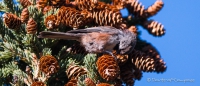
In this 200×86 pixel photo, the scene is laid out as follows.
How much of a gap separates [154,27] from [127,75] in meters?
0.66

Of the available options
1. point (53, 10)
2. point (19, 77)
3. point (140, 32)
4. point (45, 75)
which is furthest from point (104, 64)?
point (140, 32)

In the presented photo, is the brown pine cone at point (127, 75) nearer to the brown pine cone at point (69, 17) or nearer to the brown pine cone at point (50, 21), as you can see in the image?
the brown pine cone at point (69, 17)

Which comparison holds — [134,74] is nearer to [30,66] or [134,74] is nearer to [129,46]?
[129,46]

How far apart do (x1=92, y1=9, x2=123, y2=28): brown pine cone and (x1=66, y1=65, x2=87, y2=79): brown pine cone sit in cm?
53

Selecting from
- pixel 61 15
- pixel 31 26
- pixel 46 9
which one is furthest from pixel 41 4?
pixel 31 26

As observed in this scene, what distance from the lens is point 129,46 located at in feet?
8.82

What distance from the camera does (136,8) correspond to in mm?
3068

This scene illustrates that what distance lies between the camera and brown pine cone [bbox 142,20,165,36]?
297cm

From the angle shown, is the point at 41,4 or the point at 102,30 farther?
the point at 102,30

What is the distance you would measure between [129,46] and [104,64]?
0.72 m

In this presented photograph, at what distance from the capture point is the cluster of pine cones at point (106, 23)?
201 centimetres

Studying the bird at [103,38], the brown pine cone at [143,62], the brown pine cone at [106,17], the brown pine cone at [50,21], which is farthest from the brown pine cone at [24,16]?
the brown pine cone at [143,62]

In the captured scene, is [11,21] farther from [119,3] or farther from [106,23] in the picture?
[119,3]

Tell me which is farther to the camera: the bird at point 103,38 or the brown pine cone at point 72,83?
the bird at point 103,38
